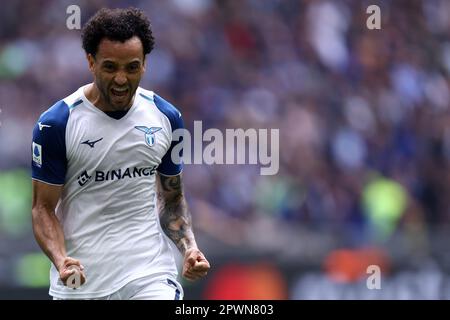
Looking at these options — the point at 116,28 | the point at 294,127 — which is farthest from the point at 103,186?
the point at 294,127

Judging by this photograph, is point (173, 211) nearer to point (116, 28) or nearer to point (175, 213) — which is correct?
point (175, 213)

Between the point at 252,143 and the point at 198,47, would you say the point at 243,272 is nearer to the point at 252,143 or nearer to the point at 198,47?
the point at 252,143

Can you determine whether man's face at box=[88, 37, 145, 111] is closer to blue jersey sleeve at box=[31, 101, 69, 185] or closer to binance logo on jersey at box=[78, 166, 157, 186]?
blue jersey sleeve at box=[31, 101, 69, 185]

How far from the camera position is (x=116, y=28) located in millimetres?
5398

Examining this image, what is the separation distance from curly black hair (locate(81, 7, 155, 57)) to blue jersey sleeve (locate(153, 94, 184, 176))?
0.37 meters

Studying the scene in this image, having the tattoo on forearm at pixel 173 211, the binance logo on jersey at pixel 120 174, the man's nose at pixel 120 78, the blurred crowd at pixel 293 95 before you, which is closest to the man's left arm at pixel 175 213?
the tattoo on forearm at pixel 173 211

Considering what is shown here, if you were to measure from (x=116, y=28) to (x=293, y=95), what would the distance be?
7.74 m

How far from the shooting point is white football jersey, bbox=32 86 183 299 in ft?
18.1

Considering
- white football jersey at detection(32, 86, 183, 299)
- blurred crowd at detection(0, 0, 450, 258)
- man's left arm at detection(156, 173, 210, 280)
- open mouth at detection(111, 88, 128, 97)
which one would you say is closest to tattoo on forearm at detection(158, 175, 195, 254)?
man's left arm at detection(156, 173, 210, 280)

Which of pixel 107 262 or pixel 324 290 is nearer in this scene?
pixel 107 262

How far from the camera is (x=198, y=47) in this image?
12930 millimetres

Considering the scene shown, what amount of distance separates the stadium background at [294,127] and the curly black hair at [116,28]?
4.67 metres
